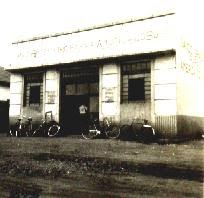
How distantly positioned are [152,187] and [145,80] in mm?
9767

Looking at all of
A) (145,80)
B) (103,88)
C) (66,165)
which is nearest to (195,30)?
(145,80)

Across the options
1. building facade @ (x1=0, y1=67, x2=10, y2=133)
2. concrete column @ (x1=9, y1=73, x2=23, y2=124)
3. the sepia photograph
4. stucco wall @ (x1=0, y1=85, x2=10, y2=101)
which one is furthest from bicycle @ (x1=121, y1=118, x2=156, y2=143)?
stucco wall @ (x1=0, y1=85, x2=10, y2=101)

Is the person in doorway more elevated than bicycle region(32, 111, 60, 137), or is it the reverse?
the person in doorway

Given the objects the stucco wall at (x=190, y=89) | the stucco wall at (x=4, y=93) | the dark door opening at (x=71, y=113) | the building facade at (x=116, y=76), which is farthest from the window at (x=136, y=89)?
the stucco wall at (x=4, y=93)

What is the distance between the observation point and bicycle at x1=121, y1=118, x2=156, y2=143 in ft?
47.9

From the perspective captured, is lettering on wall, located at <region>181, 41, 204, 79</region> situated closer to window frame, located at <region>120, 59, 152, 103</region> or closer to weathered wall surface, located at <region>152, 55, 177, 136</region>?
weathered wall surface, located at <region>152, 55, 177, 136</region>

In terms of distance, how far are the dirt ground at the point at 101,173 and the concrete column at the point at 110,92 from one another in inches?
209

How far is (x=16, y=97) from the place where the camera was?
20.2 m

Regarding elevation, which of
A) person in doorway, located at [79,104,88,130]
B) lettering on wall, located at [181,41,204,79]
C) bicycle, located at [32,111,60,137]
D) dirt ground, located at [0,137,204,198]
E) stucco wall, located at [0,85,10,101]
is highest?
lettering on wall, located at [181,41,204,79]

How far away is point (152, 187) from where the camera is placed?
6.54 metres

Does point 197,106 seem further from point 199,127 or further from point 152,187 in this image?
point 152,187

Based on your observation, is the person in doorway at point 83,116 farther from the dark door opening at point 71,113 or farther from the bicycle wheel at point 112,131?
the bicycle wheel at point 112,131

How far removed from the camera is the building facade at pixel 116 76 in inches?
596

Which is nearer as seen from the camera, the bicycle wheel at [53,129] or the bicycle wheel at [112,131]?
the bicycle wheel at [112,131]
